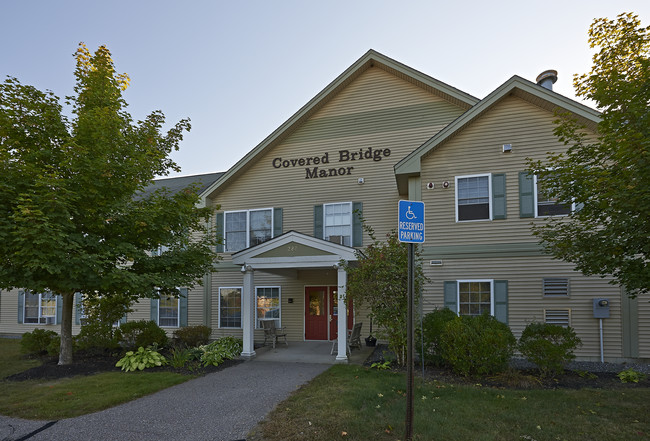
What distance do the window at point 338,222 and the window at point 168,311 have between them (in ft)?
22.5

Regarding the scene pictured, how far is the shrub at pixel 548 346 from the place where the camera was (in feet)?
25.1

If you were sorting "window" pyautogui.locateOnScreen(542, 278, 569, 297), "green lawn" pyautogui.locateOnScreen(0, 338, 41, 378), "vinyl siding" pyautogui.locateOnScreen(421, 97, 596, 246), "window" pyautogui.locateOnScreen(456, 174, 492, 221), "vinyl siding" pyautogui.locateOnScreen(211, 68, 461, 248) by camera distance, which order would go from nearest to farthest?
"green lawn" pyautogui.locateOnScreen(0, 338, 41, 378)
"window" pyautogui.locateOnScreen(542, 278, 569, 297)
"vinyl siding" pyautogui.locateOnScreen(421, 97, 596, 246)
"window" pyautogui.locateOnScreen(456, 174, 492, 221)
"vinyl siding" pyautogui.locateOnScreen(211, 68, 461, 248)

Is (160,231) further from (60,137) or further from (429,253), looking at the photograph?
(429,253)

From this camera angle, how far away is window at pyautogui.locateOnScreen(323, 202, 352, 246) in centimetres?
1302

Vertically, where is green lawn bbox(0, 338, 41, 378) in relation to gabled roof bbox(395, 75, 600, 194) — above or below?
below

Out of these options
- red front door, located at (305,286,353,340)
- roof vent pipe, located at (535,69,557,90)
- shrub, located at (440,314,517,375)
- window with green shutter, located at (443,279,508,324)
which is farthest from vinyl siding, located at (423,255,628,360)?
roof vent pipe, located at (535,69,557,90)

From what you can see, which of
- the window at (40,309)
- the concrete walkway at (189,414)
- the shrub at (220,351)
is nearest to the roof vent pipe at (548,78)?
the concrete walkway at (189,414)

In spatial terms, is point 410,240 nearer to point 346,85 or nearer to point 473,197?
point 473,197

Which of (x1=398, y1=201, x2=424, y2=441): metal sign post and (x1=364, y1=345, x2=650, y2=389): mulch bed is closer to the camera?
(x1=398, y1=201, x2=424, y2=441): metal sign post

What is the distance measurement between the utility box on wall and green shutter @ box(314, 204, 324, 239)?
8.22m

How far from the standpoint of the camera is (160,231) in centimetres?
945

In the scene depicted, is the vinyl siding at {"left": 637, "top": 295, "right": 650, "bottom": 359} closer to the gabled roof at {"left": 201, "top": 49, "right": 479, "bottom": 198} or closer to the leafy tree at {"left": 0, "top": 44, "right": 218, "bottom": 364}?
the gabled roof at {"left": 201, "top": 49, "right": 479, "bottom": 198}

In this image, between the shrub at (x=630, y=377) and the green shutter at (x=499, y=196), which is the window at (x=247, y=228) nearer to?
the green shutter at (x=499, y=196)


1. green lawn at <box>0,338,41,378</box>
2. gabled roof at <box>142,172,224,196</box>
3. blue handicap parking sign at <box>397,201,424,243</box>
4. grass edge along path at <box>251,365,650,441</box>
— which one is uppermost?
gabled roof at <box>142,172,224,196</box>
